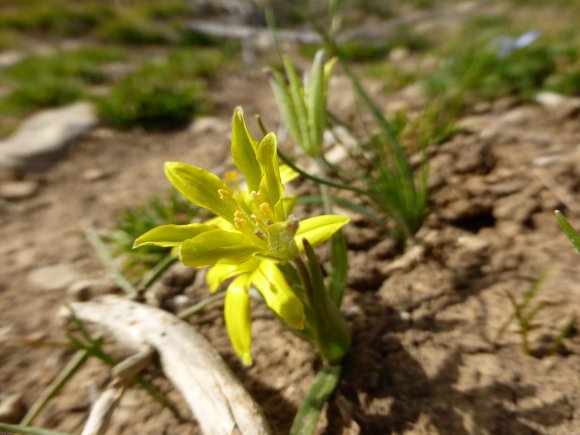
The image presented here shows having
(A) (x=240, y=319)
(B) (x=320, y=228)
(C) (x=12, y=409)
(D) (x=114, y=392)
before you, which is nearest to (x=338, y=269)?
(B) (x=320, y=228)

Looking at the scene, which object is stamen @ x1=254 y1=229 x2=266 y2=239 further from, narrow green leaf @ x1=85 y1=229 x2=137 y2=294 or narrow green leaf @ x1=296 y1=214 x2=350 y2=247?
narrow green leaf @ x1=85 y1=229 x2=137 y2=294

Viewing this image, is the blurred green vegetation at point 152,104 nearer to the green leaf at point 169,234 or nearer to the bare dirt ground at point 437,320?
the bare dirt ground at point 437,320

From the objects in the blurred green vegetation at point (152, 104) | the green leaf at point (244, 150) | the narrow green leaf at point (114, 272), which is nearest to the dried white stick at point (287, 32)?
the blurred green vegetation at point (152, 104)

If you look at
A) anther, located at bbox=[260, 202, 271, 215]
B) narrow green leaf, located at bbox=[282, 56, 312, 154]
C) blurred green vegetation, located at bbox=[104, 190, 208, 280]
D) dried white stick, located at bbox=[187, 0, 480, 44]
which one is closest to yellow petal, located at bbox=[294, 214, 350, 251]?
anther, located at bbox=[260, 202, 271, 215]

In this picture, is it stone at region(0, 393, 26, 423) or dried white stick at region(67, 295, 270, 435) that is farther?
stone at region(0, 393, 26, 423)

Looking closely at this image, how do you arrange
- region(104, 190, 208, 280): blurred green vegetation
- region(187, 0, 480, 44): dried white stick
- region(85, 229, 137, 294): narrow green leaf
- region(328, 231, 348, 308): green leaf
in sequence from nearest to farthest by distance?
region(328, 231, 348, 308): green leaf < region(85, 229, 137, 294): narrow green leaf < region(104, 190, 208, 280): blurred green vegetation < region(187, 0, 480, 44): dried white stick

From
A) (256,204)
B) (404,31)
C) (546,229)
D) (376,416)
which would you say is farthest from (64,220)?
(404,31)

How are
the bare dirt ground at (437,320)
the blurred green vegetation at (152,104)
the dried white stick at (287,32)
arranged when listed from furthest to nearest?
1. the dried white stick at (287,32)
2. the blurred green vegetation at (152,104)
3. the bare dirt ground at (437,320)
